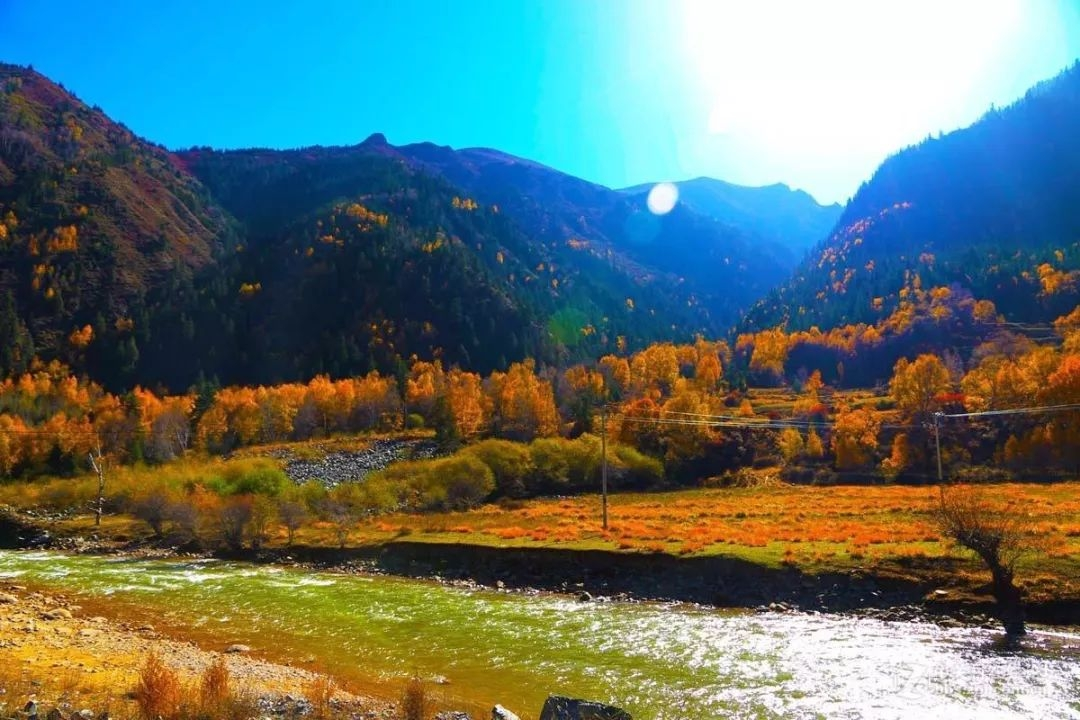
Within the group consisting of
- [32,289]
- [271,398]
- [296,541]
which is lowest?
[296,541]

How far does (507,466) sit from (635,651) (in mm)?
59239

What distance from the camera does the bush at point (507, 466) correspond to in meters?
83.4

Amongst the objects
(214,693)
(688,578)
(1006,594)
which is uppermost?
(214,693)

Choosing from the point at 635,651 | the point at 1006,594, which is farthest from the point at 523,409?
the point at 1006,594

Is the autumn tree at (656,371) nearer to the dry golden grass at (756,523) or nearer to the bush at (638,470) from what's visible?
the bush at (638,470)

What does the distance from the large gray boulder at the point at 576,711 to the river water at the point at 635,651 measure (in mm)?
3322

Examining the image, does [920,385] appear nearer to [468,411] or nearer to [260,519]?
[468,411]

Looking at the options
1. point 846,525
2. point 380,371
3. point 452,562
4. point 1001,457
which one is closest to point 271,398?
point 380,371

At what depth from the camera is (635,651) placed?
24.8 meters

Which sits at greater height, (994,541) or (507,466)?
(994,541)

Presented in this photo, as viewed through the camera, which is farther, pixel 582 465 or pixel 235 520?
pixel 582 465

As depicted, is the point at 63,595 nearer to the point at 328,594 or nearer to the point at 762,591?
the point at 328,594

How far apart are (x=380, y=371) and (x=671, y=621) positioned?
162 metres

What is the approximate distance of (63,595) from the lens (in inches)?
1366
